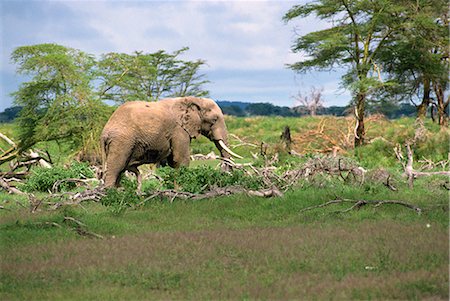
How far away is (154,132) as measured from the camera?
14.0 metres

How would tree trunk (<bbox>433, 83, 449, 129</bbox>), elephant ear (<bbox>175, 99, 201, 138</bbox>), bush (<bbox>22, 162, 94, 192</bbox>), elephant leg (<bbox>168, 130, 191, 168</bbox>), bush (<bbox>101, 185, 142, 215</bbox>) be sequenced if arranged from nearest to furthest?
bush (<bbox>101, 185, 142, 215</bbox>) → elephant leg (<bbox>168, 130, 191, 168</bbox>) → elephant ear (<bbox>175, 99, 201, 138</bbox>) → bush (<bbox>22, 162, 94, 192</bbox>) → tree trunk (<bbox>433, 83, 449, 129</bbox>)

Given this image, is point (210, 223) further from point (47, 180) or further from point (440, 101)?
point (440, 101)

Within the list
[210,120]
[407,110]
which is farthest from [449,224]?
[407,110]

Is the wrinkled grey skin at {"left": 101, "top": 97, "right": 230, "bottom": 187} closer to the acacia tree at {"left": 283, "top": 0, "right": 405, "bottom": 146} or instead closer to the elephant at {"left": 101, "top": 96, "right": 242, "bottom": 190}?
the elephant at {"left": 101, "top": 96, "right": 242, "bottom": 190}

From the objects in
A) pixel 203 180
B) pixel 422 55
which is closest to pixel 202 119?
pixel 203 180

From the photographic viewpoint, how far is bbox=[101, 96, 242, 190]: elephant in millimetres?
13703

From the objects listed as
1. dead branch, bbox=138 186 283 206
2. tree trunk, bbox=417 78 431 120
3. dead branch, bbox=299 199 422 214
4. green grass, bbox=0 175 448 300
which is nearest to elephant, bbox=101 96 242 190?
dead branch, bbox=138 186 283 206

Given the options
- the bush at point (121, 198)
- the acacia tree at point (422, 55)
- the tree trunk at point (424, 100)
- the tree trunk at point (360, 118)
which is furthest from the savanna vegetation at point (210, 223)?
the tree trunk at point (424, 100)

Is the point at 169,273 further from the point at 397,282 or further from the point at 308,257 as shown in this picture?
the point at 397,282

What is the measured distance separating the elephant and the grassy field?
1.53 m

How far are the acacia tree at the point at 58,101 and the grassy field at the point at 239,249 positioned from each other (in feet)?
26.8

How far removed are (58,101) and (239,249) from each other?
46.6ft

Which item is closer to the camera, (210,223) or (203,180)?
(210,223)

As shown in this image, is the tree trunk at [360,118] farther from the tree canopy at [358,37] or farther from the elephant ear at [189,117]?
the elephant ear at [189,117]
